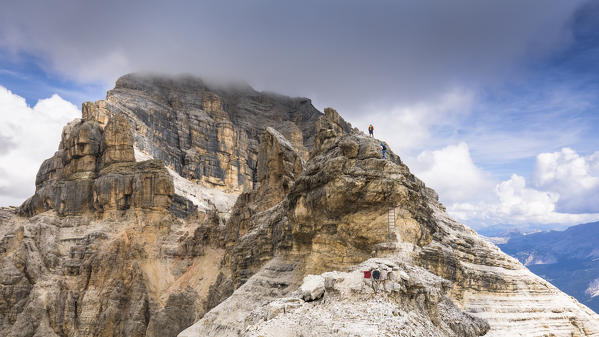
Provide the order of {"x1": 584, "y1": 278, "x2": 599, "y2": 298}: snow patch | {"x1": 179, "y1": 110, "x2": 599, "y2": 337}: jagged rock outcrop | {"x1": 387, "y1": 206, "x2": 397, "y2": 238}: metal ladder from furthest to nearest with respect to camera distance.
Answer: {"x1": 584, "y1": 278, "x2": 599, "y2": 298}: snow patch → {"x1": 387, "y1": 206, "x2": 397, "y2": 238}: metal ladder → {"x1": 179, "y1": 110, "x2": 599, "y2": 337}: jagged rock outcrop

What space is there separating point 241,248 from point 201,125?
84022mm

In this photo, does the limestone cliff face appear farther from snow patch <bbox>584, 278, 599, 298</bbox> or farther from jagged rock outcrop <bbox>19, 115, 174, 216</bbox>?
snow patch <bbox>584, 278, 599, 298</bbox>

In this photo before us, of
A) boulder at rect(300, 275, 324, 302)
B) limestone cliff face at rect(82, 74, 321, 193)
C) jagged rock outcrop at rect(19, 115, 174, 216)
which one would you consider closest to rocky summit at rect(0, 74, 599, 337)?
boulder at rect(300, 275, 324, 302)

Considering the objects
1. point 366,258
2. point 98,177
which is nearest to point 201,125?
point 98,177

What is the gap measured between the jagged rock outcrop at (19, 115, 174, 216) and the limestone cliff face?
14.3m

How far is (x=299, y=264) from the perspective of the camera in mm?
25609

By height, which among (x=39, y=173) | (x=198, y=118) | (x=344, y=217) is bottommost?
(x=344, y=217)

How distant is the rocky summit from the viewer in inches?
513

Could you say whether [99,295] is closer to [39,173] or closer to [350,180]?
[39,173]

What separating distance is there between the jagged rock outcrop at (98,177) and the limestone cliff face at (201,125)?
14.3 m

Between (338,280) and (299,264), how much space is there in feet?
43.9

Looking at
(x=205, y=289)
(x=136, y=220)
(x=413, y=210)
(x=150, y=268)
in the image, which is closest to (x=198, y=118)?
(x=136, y=220)

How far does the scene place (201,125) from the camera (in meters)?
116

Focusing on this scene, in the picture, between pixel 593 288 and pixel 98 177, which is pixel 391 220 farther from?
pixel 593 288
